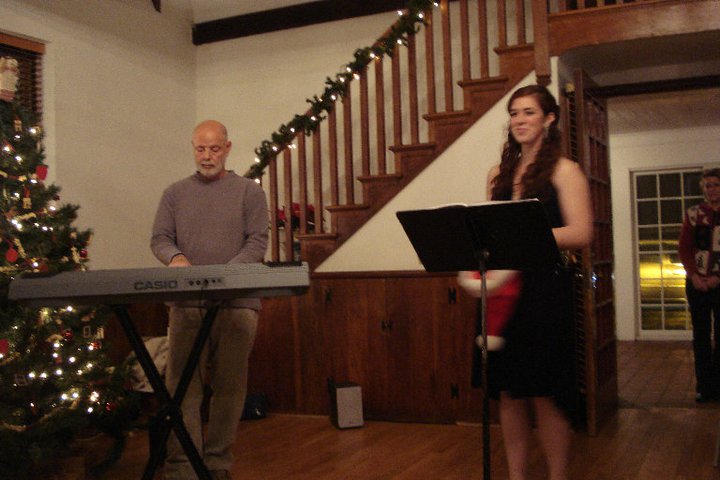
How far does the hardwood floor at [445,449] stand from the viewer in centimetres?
357

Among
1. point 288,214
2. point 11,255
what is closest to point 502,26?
point 288,214

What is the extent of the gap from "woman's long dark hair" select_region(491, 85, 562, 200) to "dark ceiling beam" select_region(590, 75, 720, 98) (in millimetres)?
2709

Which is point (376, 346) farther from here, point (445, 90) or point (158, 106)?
point (158, 106)

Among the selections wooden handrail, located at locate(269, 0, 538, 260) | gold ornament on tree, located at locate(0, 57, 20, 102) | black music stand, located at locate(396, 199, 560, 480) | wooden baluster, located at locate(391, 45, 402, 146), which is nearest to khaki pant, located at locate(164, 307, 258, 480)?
black music stand, located at locate(396, 199, 560, 480)

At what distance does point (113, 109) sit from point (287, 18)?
1.70 meters

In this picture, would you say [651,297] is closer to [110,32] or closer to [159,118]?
[159,118]

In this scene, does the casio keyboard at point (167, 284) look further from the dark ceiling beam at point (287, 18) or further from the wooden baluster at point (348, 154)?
the dark ceiling beam at point (287, 18)

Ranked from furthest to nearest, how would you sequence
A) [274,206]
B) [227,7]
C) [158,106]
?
[227,7] → [158,106] → [274,206]

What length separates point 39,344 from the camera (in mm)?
3400

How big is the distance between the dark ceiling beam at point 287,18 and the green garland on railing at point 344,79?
130 cm

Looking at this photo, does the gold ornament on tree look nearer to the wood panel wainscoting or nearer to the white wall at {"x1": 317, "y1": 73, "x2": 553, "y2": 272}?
the wood panel wainscoting

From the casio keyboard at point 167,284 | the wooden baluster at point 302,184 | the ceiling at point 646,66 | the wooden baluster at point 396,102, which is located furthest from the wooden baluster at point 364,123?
the casio keyboard at point 167,284

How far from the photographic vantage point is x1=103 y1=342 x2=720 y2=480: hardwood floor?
3.57m

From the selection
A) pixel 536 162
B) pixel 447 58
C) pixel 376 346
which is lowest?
pixel 376 346
